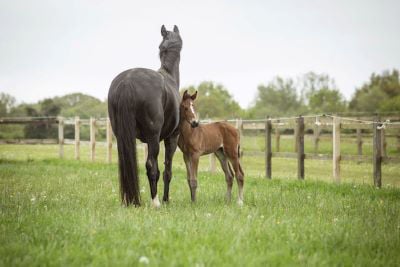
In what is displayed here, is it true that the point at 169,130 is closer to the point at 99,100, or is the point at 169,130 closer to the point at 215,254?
the point at 215,254

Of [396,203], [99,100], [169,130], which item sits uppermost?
[99,100]

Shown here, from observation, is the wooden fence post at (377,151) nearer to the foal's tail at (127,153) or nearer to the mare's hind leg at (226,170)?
the mare's hind leg at (226,170)

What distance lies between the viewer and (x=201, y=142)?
8.06 meters

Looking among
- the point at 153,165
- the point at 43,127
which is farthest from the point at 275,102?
the point at 153,165

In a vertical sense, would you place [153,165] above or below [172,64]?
below

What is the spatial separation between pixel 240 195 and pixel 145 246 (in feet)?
13.8

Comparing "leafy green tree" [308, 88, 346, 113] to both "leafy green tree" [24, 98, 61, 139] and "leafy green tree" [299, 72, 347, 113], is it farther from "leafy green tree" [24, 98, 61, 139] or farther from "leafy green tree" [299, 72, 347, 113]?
"leafy green tree" [24, 98, 61, 139]

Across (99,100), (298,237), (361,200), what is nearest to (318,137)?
(361,200)

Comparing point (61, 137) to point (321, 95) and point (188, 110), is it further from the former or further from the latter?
point (321, 95)

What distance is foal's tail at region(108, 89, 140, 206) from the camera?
6.53 metres

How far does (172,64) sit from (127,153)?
2507 millimetres

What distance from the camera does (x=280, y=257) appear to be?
3.96 m

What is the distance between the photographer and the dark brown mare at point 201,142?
25.6 ft

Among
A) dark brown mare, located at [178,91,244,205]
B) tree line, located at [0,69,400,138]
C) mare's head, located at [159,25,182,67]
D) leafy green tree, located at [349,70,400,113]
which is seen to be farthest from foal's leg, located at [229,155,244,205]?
leafy green tree, located at [349,70,400,113]
